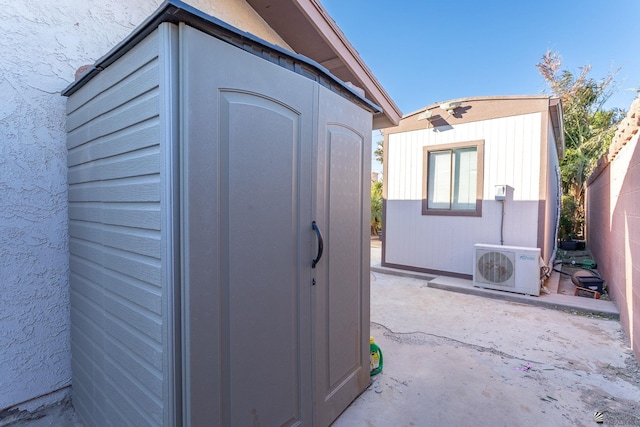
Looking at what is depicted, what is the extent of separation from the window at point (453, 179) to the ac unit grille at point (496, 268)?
93cm

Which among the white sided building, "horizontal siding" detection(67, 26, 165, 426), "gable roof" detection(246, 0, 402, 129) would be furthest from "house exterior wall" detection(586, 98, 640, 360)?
"horizontal siding" detection(67, 26, 165, 426)

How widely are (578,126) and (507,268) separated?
1218 centimetres

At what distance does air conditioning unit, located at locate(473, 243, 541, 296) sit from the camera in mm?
4648

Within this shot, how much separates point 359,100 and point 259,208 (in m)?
1.33

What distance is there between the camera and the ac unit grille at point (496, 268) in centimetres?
483

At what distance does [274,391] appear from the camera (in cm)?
158

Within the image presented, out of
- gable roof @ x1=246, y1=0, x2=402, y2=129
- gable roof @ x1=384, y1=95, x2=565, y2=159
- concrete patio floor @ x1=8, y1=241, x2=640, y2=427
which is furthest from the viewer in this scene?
gable roof @ x1=384, y1=95, x2=565, y2=159

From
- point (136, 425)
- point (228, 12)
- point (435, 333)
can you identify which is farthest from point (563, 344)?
point (228, 12)

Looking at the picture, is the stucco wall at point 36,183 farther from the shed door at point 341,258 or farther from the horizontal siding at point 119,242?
the shed door at point 341,258

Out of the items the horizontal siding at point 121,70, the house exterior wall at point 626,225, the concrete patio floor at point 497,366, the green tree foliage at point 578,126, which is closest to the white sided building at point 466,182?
the house exterior wall at point 626,225

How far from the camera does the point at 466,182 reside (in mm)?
5789

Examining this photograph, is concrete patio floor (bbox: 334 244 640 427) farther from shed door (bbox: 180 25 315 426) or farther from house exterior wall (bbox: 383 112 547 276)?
house exterior wall (bbox: 383 112 547 276)

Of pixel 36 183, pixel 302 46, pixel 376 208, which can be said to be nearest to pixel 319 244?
pixel 36 183

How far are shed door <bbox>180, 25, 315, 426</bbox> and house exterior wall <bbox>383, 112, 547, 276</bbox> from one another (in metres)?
4.84
